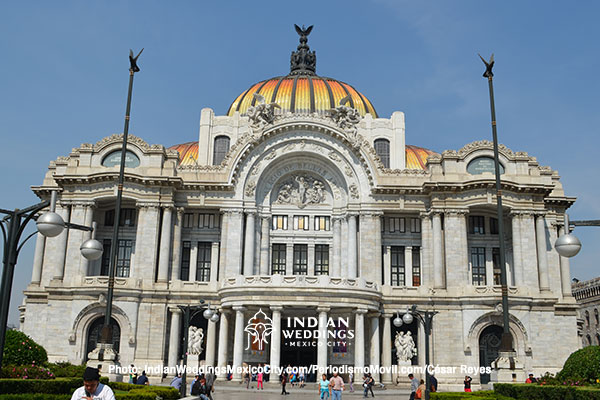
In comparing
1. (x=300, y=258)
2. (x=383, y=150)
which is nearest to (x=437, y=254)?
(x=300, y=258)

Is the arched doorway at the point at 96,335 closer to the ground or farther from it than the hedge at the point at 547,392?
farther from it

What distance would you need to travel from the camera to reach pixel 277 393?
38.7 m

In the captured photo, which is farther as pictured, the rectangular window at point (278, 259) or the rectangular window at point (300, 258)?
the rectangular window at point (300, 258)

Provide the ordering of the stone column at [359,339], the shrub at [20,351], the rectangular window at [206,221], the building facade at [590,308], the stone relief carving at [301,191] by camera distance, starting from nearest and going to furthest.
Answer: the shrub at [20,351], the stone column at [359,339], the rectangular window at [206,221], the stone relief carving at [301,191], the building facade at [590,308]

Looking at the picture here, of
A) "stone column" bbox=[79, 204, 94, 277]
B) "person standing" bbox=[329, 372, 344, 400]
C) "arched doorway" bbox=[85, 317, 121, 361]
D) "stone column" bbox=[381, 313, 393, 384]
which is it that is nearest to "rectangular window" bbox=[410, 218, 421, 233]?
"stone column" bbox=[381, 313, 393, 384]

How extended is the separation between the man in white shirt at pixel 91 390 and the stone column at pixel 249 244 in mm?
42602

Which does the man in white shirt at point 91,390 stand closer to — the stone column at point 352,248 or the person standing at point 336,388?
the person standing at point 336,388

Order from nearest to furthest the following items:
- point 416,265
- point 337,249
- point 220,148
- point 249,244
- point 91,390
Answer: point 91,390
point 249,244
point 416,265
point 337,249
point 220,148

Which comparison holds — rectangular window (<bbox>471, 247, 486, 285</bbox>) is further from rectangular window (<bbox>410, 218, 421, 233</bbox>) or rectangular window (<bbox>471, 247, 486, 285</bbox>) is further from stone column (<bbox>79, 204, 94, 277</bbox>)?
stone column (<bbox>79, 204, 94, 277</bbox>)

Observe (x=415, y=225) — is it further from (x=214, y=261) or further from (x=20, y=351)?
(x=20, y=351)

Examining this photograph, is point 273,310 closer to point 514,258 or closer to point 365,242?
point 365,242

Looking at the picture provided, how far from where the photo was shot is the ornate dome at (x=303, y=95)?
65625 mm

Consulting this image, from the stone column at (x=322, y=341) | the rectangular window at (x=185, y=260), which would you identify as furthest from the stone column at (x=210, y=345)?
the stone column at (x=322, y=341)

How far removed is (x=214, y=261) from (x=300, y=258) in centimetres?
798
